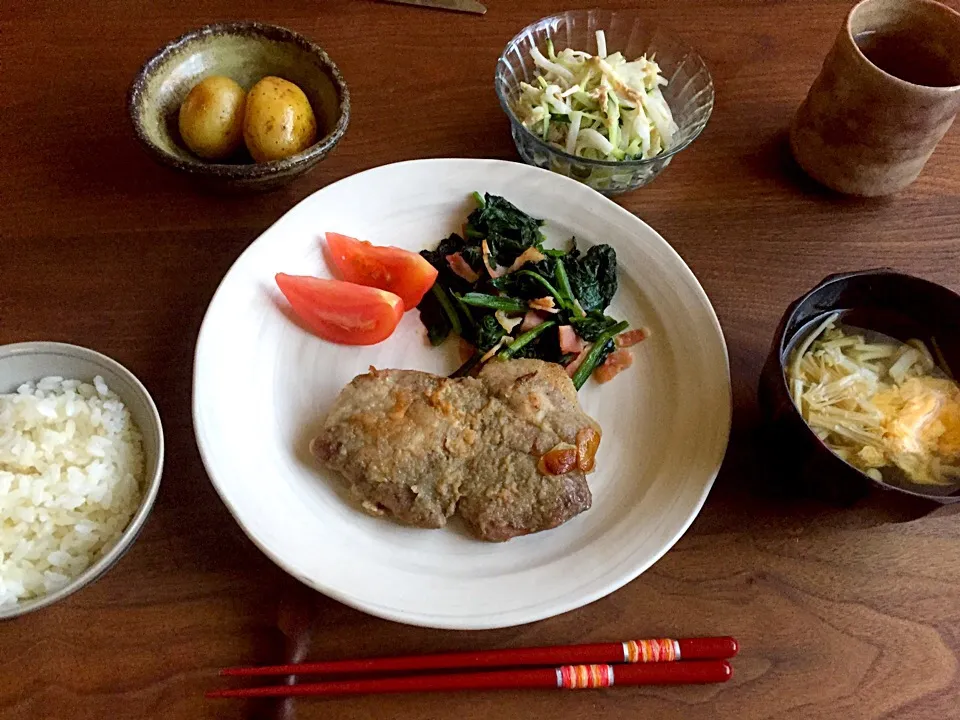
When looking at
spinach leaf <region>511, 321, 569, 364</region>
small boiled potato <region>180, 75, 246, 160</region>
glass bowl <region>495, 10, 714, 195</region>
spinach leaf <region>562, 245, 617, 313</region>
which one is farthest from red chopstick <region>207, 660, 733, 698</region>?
small boiled potato <region>180, 75, 246, 160</region>

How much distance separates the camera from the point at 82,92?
3.24 m

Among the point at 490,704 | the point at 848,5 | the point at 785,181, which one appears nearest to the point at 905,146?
the point at 785,181

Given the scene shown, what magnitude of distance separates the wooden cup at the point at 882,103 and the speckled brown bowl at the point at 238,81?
73.6 inches

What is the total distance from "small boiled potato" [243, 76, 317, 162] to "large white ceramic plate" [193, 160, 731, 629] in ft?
0.73

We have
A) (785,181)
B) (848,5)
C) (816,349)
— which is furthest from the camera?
(848,5)

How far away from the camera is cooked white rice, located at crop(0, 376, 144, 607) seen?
2.08m

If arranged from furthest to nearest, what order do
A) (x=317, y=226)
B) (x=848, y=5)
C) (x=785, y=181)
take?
(x=848, y=5) < (x=785, y=181) < (x=317, y=226)

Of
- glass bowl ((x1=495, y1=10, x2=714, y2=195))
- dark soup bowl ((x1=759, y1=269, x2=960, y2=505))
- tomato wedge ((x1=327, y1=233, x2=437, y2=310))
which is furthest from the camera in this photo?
glass bowl ((x1=495, y1=10, x2=714, y2=195))

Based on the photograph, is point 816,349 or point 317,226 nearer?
point 816,349

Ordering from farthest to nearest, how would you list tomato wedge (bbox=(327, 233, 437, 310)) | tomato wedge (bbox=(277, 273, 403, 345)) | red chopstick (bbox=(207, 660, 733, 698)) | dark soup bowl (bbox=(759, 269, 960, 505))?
tomato wedge (bbox=(327, 233, 437, 310)) → tomato wedge (bbox=(277, 273, 403, 345)) → dark soup bowl (bbox=(759, 269, 960, 505)) → red chopstick (bbox=(207, 660, 733, 698))

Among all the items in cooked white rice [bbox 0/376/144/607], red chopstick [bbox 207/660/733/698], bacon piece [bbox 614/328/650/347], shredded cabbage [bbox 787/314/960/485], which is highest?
shredded cabbage [bbox 787/314/960/485]

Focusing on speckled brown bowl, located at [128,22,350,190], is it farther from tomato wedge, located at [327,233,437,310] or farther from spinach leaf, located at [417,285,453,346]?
spinach leaf, located at [417,285,453,346]

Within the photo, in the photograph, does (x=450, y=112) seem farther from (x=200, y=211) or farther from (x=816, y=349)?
(x=816, y=349)

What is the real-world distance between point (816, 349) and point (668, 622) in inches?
39.6
